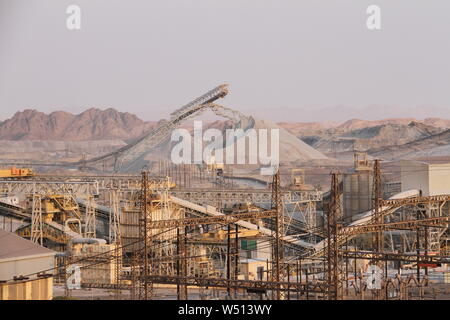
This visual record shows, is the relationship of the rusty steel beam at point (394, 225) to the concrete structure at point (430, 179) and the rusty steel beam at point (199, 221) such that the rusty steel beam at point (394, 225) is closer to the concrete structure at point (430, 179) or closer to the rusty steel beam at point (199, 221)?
the rusty steel beam at point (199, 221)

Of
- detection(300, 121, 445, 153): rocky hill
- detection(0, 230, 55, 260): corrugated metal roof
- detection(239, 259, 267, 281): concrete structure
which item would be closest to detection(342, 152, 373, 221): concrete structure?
detection(239, 259, 267, 281): concrete structure

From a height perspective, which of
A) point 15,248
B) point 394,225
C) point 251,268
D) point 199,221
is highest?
point 199,221

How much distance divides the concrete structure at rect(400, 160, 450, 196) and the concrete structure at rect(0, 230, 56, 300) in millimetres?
14284

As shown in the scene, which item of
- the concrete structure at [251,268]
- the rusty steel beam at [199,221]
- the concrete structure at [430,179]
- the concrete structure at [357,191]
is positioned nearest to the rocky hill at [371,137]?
the concrete structure at [357,191]

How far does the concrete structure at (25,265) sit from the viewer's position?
1504cm

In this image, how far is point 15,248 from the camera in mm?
19141

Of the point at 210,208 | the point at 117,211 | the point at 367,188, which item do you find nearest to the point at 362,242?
the point at 367,188

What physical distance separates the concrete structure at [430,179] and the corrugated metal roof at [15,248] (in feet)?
47.3

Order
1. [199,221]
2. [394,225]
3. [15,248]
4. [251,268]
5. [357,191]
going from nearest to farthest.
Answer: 1. [199,221]
2. [15,248]
3. [394,225]
4. [251,268]
5. [357,191]

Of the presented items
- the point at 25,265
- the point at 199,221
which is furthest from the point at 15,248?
the point at 199,221

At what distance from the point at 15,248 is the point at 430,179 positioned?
15.4 meters

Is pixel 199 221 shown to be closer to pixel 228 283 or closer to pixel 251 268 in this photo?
pixel 228 283
